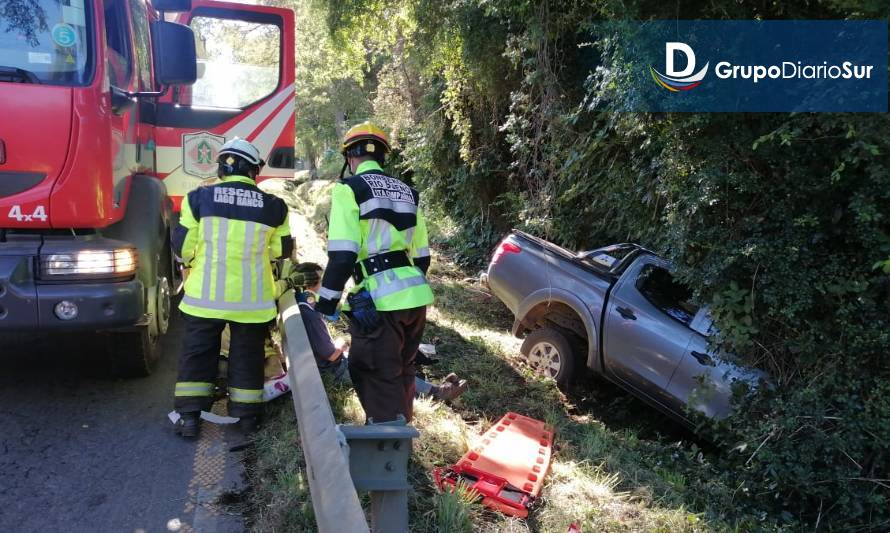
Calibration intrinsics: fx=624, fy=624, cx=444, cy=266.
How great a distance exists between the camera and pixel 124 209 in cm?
400

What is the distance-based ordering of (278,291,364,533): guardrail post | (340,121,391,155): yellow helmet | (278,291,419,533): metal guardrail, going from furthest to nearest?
(340,121,391,155): yellow helmet → (278,291,419,533): metal guardrail → (278,291,364,533): guardrail post

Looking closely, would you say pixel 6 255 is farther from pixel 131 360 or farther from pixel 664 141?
pixel 664 141

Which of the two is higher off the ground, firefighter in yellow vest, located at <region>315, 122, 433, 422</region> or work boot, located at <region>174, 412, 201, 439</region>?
firefighter in yellow vest, located at <region>315, 122, 433, 422</region>

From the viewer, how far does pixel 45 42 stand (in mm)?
3562

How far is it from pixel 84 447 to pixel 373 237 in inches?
79.6

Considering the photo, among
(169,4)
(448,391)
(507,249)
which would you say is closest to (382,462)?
(448,391)

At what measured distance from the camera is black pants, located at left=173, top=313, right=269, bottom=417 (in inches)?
149

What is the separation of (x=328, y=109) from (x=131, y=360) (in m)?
25.4

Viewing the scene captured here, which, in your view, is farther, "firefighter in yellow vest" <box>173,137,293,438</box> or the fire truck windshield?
"firefighter in yellow vest" <box>173,137,293,438</box>

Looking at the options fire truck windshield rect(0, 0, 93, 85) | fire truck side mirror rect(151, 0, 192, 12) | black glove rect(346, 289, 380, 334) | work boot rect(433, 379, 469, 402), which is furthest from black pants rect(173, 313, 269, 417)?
fire truck side mirror rect(151, 0, 192, 12)

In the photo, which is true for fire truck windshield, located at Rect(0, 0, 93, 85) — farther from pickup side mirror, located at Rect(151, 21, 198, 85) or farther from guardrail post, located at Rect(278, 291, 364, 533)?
guardrail post, located at Rect(278, 291, 364, 533)

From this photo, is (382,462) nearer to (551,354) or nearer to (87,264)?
(87,264)

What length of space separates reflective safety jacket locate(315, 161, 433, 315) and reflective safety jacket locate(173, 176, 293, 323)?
0.65m

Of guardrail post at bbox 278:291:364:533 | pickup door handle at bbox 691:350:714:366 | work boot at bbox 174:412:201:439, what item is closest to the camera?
guardrail post at bbox 278:291:364:533
